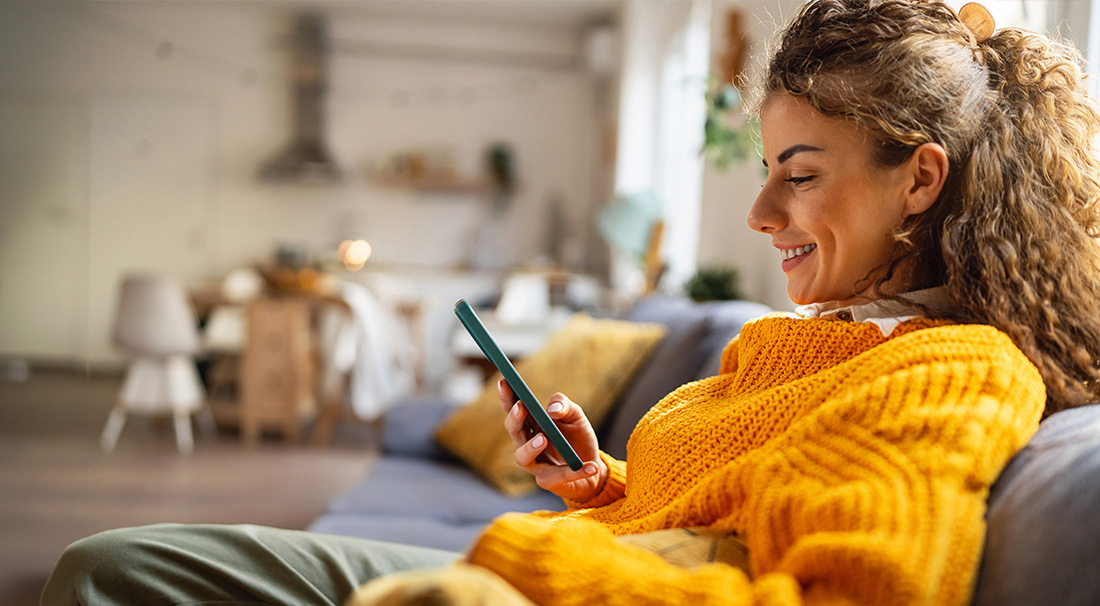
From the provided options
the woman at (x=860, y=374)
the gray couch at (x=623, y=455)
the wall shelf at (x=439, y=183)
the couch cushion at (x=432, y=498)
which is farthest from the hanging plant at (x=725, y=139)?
the wall shelf at (x=439, y=183)

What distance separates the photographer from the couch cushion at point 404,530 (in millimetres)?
1613

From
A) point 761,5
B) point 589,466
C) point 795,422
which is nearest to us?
point 795,422

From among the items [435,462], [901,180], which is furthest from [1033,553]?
[435,462]

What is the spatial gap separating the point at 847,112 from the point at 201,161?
663 centimetres

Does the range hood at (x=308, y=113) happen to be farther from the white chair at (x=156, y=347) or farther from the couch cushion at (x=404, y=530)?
the couch cushion at (x=404, y=530)

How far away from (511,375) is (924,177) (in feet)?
1.41

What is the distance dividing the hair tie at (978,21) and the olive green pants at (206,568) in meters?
0.86

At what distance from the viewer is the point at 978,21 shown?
77cm

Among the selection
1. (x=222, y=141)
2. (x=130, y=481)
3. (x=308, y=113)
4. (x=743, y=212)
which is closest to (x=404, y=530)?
(x=743, y=212)

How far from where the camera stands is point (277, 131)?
657cm

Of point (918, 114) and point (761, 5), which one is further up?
point (761, 5)

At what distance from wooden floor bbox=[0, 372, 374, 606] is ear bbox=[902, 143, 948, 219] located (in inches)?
94.1

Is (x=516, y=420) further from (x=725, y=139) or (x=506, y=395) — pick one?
(x=725, y=139)

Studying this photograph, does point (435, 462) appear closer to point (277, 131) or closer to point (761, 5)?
point (761, 5)
